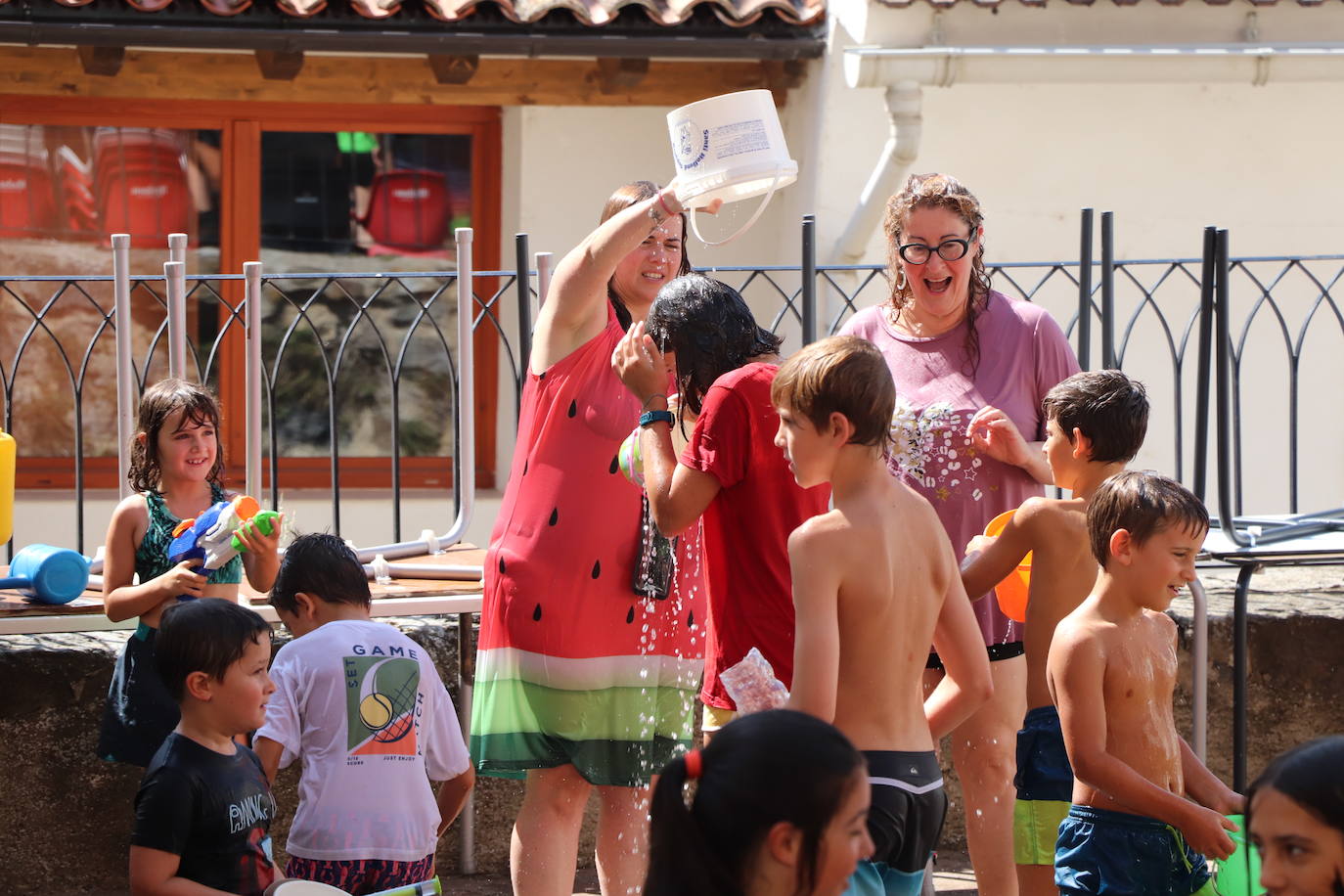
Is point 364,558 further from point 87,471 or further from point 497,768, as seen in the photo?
point 87,471

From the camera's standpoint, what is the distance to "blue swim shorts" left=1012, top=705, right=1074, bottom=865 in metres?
3.13

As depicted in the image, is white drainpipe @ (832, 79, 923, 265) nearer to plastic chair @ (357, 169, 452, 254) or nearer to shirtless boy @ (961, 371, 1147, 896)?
plastic chair @ (357, 169, 452, 254)

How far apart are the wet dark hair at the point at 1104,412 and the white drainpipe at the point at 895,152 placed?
3833mm

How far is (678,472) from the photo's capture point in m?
2.80

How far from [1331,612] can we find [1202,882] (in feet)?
7.27

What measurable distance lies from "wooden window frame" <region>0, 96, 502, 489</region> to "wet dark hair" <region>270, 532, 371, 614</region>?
429 centimetres

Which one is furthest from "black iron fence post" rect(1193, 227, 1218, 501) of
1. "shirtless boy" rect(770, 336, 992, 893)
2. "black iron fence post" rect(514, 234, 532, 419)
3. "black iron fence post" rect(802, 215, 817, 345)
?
"shirtless boy" rect(770, 336, 992, 893)

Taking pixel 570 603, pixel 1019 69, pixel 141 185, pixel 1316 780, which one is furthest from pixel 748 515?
pixel 141 185

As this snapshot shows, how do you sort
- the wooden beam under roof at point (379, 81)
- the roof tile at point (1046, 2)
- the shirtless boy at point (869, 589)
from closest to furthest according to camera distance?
1. the shirtless boy at point (869, 589)
2. the roof tile at point (1046, 2)
3. the wooden beam under roof at point (379, 81)

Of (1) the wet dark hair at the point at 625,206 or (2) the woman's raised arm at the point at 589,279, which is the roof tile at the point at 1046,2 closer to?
(1) the wet dark hair at the point at 625,206

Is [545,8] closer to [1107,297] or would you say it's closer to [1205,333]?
[1107,297]

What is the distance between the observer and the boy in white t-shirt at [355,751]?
2.95 metres

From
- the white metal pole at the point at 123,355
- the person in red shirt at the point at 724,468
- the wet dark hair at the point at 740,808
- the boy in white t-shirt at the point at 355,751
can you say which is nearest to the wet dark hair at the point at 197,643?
the boy in white t-shirt at the point at 355,751

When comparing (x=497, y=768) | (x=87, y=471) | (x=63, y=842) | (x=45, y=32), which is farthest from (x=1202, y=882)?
(x=87, y=471)
